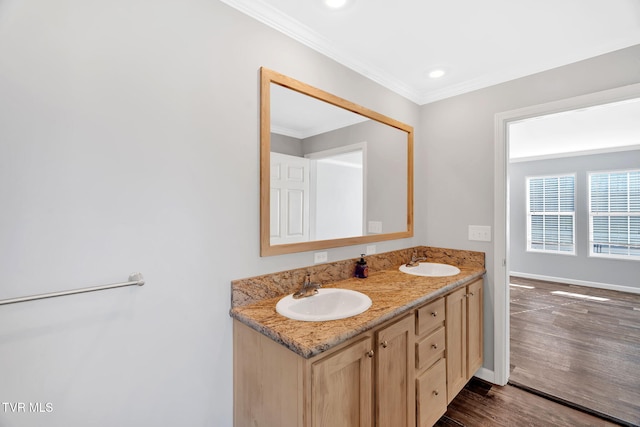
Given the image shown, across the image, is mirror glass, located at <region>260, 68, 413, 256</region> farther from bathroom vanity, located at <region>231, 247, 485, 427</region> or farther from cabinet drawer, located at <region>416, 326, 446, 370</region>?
cabinet drawer, located at <region>416, 326, 446, 370</region>

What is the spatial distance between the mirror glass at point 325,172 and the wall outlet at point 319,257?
5cm

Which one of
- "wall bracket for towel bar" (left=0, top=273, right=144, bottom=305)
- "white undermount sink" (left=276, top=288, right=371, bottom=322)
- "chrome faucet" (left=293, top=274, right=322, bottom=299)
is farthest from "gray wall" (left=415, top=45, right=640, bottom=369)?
"wall bracket for towel bar" (left=0, top=273, right=144, bottom=305)

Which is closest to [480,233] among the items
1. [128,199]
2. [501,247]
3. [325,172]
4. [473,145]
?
[501,247]

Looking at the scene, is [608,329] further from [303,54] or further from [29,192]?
[29,192]

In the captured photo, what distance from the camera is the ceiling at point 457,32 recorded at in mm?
1440

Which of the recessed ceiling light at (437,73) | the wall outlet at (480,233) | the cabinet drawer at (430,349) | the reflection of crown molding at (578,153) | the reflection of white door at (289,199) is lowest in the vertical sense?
the cabinet drawer at (430,349)

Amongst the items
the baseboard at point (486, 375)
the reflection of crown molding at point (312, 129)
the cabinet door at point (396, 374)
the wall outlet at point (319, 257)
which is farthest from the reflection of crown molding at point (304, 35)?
the baseboard at point (486, 375)

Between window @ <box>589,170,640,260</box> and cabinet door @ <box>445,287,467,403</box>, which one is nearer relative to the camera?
cabinet door @ <box>445,287,467,403</box>

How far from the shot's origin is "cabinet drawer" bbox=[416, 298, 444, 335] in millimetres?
1501

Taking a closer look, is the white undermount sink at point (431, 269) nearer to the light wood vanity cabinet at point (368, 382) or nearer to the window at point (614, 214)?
the light wood vanity cabinet at point (368, 382)

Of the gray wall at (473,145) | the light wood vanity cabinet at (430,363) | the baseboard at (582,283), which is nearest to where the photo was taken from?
the light wood vanity cabinet at (430,363)

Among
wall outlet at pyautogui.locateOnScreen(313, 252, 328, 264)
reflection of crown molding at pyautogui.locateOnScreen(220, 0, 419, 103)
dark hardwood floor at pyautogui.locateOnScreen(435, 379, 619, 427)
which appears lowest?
dark hardwood floor at pyautogui.locateOnScreen(435, 379, 619, 427)

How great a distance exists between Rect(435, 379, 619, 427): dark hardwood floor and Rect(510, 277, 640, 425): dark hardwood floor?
128 millimetres

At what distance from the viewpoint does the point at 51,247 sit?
92 cm
